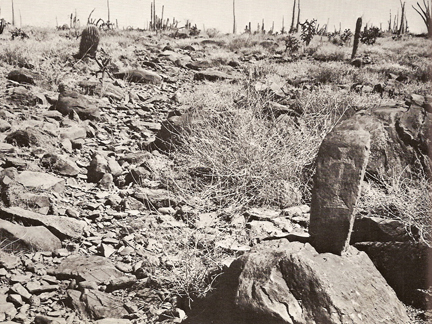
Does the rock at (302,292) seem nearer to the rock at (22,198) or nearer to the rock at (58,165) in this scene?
the rock at (22,198)

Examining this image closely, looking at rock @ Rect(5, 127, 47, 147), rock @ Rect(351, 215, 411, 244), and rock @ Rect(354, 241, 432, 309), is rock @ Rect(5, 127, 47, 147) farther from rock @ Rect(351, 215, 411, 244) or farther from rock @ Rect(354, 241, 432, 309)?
rock @ Rect(354, 241, 432, 309)

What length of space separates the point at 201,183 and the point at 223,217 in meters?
0.73

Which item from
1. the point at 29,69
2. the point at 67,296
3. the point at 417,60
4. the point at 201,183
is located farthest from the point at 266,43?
the point at 67,296

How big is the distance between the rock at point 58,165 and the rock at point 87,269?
1.79 m

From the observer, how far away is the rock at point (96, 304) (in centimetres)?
296

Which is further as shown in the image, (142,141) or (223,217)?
(142,141)

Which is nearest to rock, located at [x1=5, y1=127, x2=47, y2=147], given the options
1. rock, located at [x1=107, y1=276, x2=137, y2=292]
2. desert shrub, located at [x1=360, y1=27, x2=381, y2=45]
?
rock, located at [x1=107, y1=276, x2=137, y2=292]

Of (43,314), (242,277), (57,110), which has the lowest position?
(43,314)

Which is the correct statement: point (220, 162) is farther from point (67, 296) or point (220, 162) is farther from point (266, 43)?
point (266, 43)

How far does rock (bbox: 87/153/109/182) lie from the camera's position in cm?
525

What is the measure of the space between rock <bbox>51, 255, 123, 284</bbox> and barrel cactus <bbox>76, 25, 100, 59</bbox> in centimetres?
851

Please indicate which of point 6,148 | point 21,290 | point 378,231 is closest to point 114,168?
point 6,148

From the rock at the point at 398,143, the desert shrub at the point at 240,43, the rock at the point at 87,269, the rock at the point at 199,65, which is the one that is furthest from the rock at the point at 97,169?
the desert shrub at the point at 240,43

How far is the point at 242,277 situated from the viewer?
9.01 feet
